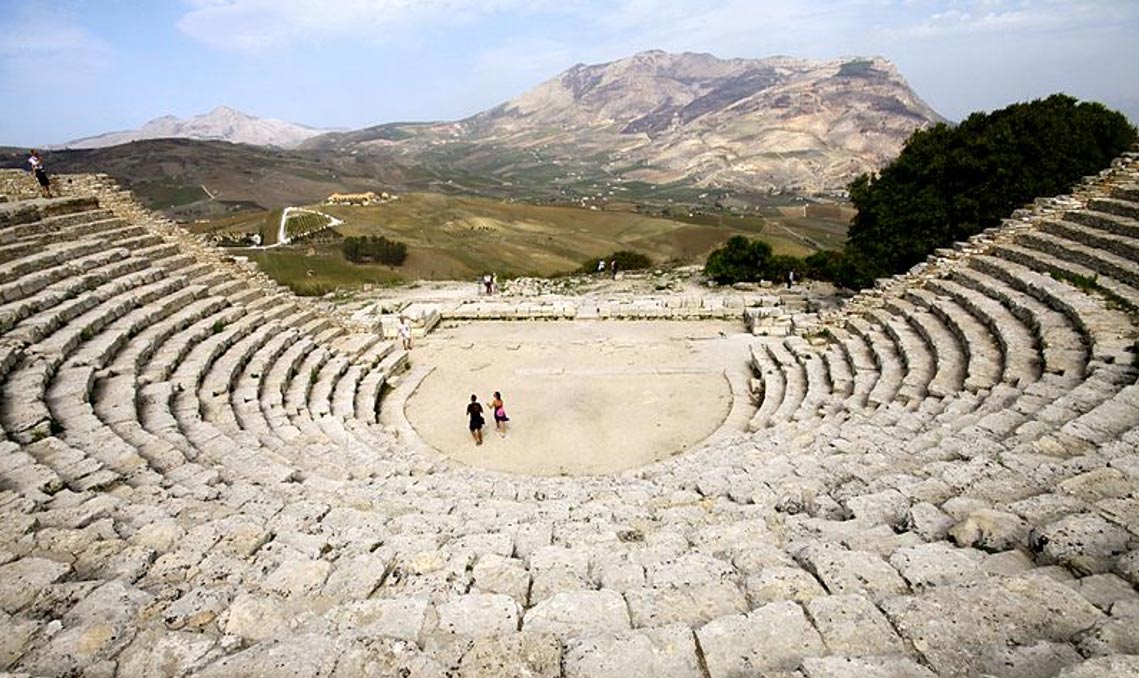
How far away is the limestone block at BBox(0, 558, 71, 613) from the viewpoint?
4.24 m

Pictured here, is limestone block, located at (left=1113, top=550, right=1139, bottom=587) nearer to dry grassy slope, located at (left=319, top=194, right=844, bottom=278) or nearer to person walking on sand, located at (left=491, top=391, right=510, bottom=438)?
person walking on sand, located at (left=491, top=391, right=510, bottom=438)

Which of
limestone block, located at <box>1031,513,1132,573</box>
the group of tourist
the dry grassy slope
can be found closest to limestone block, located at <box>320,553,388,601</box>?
limestone block, located at <box>1031,513,1132,573</box>

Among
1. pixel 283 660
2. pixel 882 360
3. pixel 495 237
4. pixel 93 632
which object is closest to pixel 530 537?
pixel 283 660

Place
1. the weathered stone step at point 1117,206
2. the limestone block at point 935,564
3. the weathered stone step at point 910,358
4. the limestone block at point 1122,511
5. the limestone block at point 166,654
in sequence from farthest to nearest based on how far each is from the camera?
1. the weathered stone step at point 1117,206
2. the weathered stone step at point 910,358
3. the limestone block at point 1122,511
4. the limestone block at point 935,564
5. the limestone block at point 166,654

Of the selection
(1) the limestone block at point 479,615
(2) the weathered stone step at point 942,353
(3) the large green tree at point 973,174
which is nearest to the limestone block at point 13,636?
(1) the limestone block at point 479,615

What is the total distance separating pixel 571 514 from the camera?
7352mm

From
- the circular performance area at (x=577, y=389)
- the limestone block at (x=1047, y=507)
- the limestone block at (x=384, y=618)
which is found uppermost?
the limestone block at (x=1047, y=507)

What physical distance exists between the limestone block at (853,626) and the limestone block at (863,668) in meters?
0.25

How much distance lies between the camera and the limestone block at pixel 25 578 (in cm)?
424

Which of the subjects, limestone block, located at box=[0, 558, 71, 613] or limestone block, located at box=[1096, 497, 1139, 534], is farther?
limestone block, located at box=[1096, 497, 1139, 534]

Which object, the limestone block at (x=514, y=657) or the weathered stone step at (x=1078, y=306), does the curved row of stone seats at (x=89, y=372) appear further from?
the weathered stone step at (x=1078, y=306)

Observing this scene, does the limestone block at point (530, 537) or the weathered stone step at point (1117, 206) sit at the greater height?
the weathered stone step at point (1117, 206)

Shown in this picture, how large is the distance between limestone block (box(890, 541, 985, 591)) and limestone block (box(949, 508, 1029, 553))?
153mm

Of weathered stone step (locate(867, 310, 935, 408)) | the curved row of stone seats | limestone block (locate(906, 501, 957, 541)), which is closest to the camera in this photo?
limestone block (locate(906, 501, 957, 541))
